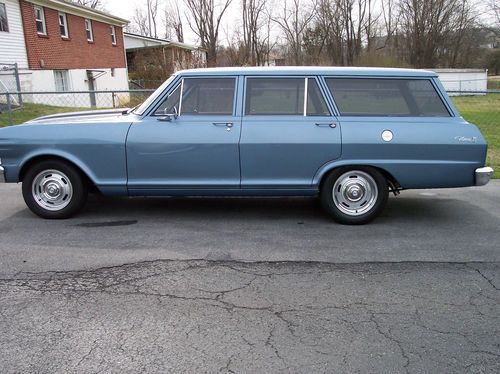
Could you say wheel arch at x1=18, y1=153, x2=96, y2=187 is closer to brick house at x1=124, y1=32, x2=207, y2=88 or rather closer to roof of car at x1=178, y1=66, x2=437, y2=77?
roof of car at x1=178, y1=66, x2=437, y2=77

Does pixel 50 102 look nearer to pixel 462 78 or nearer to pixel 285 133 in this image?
pixel 285 133

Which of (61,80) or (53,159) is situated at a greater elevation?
(61,80)

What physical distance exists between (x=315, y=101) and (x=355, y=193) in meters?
1.16

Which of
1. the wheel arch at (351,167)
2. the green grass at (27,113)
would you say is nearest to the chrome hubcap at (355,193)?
the wheel arch at (351,167)

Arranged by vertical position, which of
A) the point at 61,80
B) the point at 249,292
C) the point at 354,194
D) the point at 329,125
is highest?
the point at 61,80

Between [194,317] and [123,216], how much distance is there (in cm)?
274

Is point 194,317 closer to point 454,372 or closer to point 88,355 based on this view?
point 88,355

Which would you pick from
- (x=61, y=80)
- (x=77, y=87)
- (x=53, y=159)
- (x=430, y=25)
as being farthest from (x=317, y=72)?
(x=430, y=25)

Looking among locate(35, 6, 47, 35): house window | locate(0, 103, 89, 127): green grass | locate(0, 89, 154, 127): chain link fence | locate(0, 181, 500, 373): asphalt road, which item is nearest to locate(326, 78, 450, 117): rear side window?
locate(0, 181, 500, 373): asphalt road

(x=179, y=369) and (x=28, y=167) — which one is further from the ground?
(x=28, y=167)

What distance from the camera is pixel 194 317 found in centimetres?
326

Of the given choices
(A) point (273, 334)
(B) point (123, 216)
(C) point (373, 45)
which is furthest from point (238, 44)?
(A) point (273, 334)

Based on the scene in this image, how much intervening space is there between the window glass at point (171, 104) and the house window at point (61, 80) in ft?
68.6

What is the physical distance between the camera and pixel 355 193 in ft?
17.4
